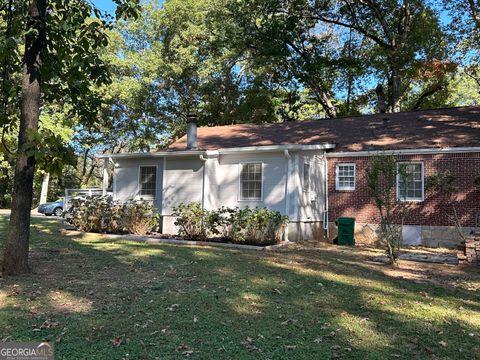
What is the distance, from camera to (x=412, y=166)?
14.0 meters

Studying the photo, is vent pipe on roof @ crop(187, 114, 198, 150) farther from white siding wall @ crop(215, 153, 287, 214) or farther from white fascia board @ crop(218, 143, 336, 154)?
white fascia board @ crop(218, 143, 336, 154)

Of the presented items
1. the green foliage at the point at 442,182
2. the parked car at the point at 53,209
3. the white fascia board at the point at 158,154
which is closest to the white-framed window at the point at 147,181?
the white fascia board at the point at 158,154

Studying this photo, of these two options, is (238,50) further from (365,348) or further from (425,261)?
(365,348)

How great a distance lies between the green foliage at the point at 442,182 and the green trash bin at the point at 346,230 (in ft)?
8.35

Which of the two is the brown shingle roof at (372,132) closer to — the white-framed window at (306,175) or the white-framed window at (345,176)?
the white-framed window at (345,176)

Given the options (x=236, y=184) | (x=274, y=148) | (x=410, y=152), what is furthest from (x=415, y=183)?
(x=236, y=184)

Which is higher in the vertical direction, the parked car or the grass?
the parked car

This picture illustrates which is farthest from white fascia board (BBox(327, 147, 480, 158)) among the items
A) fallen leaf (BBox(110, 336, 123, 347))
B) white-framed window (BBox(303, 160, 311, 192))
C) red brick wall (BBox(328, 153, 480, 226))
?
fallen leaf (BBox(110, 336, 123, 347))

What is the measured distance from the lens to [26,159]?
22.3ft

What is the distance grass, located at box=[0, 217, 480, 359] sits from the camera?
4.30 m

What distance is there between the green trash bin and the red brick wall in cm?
101

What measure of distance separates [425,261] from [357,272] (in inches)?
109

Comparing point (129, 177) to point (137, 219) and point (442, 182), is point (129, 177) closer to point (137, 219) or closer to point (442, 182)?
point (137, 219)

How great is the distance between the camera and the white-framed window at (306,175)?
46.1 feet
